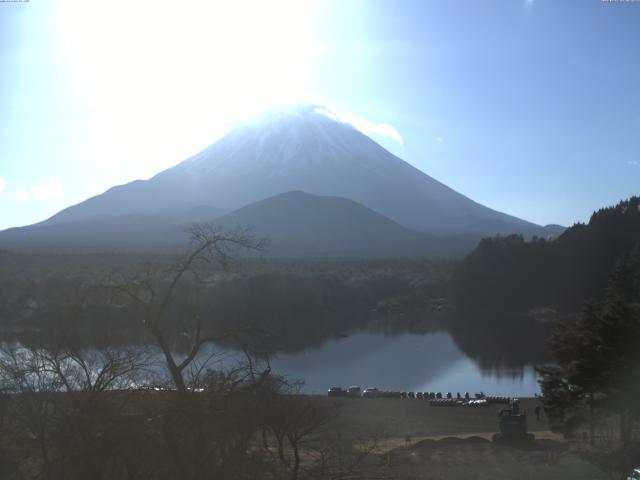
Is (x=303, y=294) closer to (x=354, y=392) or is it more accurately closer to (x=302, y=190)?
(x=354, y=392)

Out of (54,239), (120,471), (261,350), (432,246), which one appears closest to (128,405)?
(120,471)

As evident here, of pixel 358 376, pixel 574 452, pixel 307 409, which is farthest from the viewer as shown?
pixel 358 376

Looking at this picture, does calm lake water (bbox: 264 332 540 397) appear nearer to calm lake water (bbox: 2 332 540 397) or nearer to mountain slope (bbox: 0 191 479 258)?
calm lake water (bbox: 2 332 540 397)

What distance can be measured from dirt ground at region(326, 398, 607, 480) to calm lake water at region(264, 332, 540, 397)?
2.71m

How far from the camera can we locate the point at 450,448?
29.6ft

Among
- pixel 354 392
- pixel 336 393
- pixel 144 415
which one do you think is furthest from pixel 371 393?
pixel 144 415

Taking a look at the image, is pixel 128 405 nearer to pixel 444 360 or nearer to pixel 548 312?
pixel 444 360

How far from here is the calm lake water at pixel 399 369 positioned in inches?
701

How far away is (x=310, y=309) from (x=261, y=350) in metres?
28.9

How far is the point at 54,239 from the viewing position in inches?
2434

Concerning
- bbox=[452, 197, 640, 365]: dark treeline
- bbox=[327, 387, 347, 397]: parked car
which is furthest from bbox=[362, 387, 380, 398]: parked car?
bbox=[452, 197, 640, 365]: dark treeline

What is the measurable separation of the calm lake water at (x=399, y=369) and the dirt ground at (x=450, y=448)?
271cm

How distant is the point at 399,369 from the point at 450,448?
1139cm

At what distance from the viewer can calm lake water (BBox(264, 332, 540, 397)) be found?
58.4 feet
